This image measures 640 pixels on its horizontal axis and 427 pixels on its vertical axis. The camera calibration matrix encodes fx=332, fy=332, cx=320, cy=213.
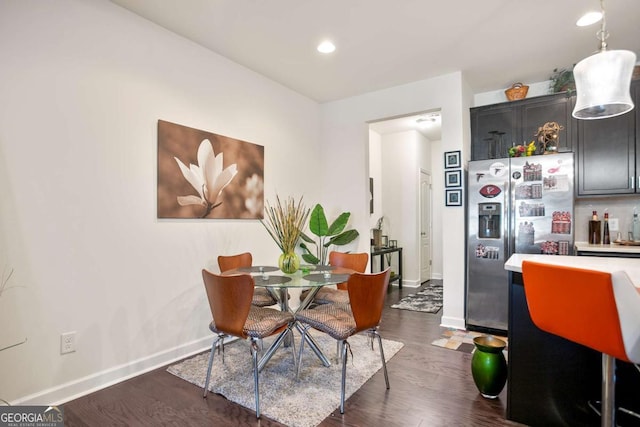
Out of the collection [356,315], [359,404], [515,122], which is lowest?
[359,404]

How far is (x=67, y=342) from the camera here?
2246mm

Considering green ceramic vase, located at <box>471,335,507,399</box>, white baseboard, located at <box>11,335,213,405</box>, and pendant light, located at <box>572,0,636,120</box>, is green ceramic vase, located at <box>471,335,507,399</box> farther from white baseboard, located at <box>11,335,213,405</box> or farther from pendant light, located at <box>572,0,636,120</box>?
white baseboard, located at <box>11,335,213,405</box>

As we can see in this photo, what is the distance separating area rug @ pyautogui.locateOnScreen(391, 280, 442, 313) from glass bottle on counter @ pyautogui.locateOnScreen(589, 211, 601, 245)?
187 centimetres

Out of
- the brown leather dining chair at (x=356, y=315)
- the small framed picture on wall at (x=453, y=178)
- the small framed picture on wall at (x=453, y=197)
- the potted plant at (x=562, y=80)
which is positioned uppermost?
the potted plant at (x=562, y=80)

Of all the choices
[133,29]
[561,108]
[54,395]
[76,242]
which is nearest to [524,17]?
[561,108]

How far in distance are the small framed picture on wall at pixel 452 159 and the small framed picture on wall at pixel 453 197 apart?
0.28 meters

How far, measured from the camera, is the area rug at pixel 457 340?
121 inches

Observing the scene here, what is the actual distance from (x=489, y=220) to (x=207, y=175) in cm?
295

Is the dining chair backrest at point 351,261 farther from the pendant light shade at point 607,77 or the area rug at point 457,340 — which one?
the pendant light shade at point 607,77

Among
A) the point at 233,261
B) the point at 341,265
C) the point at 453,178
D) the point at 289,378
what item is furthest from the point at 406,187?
the point at 289,378

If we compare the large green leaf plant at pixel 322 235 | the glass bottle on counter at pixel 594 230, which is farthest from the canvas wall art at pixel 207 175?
the glass bottle on counter at pixel 594 230

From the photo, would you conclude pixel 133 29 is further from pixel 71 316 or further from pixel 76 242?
pixel 71 316

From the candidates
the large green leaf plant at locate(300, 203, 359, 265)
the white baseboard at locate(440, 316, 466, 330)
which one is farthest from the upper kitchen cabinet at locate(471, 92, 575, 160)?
the white baseboard at locate(440, 316, 466, 330)

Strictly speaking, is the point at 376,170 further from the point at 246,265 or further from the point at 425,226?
the point at 246,265
